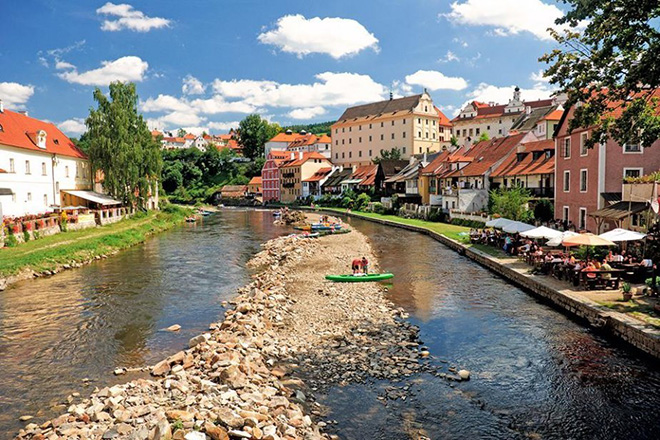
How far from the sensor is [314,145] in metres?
129

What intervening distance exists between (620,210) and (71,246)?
33404mm

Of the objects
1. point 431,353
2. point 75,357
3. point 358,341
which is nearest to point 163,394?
point 75,357

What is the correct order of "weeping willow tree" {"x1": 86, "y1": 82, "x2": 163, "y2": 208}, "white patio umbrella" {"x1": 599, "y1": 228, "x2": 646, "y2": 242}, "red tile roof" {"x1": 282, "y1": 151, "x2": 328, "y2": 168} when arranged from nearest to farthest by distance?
"white patio umbrella" {"x1": 599, "y1": 228, "x2": 646, "y2": 242} → "weeping willow tree" {"x1": 86, "y1": 82, "x2": 163, "y2": 208} → "red tile roof" {"x1": 282, "y1": 151, "x2": 328, "y2": 168}

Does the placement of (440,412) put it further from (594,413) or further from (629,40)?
(629,40)

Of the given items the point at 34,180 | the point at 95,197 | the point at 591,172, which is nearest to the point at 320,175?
the point at 95,197

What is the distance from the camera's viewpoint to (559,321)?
17391 mm

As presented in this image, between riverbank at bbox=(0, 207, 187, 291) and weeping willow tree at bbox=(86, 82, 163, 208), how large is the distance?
19.7ft

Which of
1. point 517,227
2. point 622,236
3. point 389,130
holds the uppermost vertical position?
point 389,130

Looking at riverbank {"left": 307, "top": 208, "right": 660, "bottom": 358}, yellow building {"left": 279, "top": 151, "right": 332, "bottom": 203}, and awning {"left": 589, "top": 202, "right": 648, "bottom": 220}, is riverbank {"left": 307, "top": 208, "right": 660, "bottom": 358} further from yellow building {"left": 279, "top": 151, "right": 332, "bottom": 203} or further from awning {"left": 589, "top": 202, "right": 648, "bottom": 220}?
yellow building {"left": 279, "top": 151, "right": 332, "bottom": 203}

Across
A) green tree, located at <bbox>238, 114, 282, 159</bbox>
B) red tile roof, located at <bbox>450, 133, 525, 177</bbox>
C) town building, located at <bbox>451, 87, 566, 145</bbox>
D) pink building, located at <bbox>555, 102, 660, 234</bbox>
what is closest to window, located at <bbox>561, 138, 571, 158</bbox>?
pink building, located at <bbox>555, 102, 660, 234</bbox>

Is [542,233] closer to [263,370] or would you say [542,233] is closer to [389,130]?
[263,370]

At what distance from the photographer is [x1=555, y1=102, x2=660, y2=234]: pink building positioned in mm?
Answer: 27344

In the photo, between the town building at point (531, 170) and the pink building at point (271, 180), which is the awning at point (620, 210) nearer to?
the town building at point (531, 170)

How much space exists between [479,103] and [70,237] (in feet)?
314
